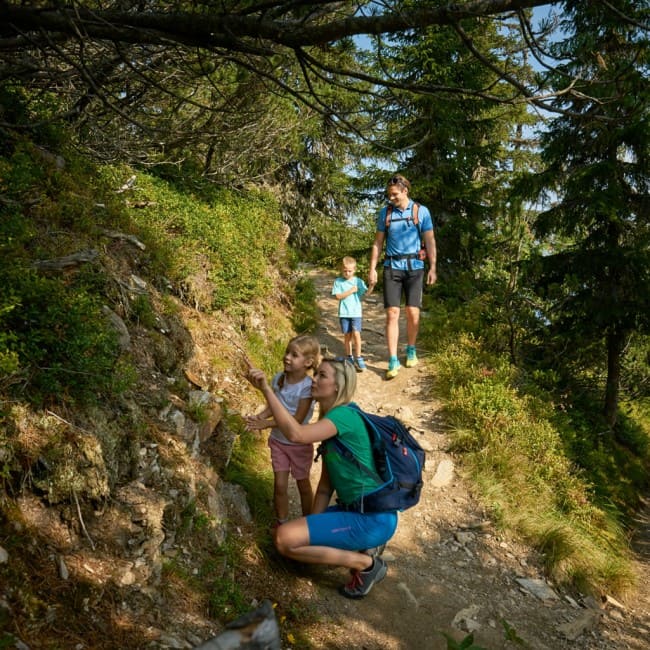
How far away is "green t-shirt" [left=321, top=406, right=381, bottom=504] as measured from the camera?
11.6 feet

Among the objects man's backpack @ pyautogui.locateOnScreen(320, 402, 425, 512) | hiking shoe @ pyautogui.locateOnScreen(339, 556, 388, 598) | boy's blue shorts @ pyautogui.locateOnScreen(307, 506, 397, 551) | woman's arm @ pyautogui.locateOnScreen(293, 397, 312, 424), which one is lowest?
hiking shoe @ pyautogui.locateOnScreen(339, 556, 388, 598)

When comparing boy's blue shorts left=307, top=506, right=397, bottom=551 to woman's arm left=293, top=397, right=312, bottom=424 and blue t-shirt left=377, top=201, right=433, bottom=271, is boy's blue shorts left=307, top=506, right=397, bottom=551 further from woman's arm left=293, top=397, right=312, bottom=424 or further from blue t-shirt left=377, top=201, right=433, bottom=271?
blue t-shirt left=377, top=201, right=433, bottom=271

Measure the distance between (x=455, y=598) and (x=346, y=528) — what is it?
156 cm

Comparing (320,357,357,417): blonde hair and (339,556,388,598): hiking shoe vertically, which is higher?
(320,357,357,417): blonde hair

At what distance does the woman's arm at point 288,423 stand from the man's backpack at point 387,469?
18 centimetres

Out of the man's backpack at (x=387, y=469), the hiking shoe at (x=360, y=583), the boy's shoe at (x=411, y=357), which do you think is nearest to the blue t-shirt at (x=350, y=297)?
the boy's shoe at (x=411, y=357)

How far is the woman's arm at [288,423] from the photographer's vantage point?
129 inches

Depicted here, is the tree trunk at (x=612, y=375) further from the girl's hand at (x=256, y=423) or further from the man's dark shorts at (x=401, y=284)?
the girl's hand at (x=256, y=423)

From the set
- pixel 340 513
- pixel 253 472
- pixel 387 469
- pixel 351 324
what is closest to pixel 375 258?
pixel 351 324

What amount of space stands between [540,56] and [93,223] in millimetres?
4555

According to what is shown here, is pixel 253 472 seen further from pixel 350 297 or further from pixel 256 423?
pixel 350 297

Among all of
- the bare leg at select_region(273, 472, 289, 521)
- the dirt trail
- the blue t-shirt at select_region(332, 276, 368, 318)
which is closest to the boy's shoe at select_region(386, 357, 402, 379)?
the blue t-shirt at select_region(332, 276, 368, 318)

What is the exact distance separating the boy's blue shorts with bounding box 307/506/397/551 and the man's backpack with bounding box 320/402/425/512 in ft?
0.24

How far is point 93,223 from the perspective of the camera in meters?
5.51
